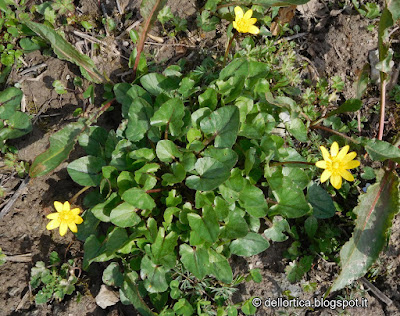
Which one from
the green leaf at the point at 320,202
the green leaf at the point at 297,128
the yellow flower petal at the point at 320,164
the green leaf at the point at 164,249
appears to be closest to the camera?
the yellow flower petal at the point at 320,164

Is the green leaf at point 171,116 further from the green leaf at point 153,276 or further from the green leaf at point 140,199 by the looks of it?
the green leaf at point 153,276

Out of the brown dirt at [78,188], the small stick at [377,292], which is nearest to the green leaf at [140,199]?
the brown dirt at [78,188]

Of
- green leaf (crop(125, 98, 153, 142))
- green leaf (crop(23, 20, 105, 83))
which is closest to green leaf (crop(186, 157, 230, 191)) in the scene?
green leaf (crop(125, 98, 153, 142))

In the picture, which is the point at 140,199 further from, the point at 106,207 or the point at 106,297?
the point at 106,297

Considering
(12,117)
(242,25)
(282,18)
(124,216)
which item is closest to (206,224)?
(124,216)

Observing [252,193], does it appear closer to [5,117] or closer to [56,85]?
[56,85]

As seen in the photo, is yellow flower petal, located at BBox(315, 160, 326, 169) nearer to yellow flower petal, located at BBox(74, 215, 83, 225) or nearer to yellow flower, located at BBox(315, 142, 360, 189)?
yellow flower, located at BBox(315, 142, 360, 189)
